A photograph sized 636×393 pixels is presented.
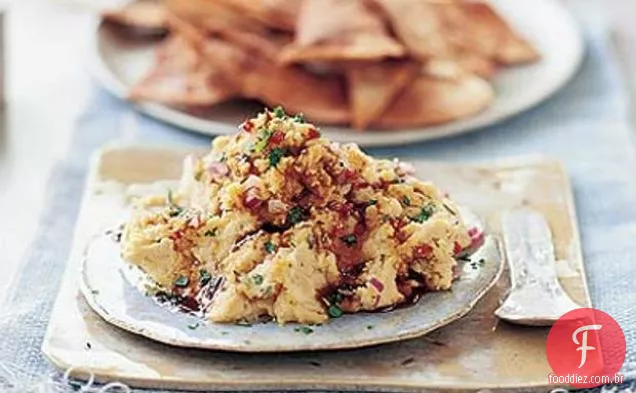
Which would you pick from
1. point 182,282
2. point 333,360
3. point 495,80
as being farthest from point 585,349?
point 495,80

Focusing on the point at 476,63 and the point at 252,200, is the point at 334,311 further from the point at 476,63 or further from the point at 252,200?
the point at 476,63

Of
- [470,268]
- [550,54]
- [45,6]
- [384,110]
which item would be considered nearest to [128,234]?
[470,268]

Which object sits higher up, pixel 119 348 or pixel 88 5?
pixel 119 348

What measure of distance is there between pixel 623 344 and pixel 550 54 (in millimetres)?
1238

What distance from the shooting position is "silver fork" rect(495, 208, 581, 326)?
177cm

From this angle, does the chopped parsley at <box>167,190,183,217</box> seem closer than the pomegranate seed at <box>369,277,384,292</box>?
No

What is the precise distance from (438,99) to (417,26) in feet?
0.49

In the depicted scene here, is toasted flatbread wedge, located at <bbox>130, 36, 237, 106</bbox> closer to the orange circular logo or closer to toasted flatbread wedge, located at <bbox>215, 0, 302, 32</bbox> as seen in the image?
toasted flatbread wedge, located at <bbox>215, 0, 302, 32</bbox>

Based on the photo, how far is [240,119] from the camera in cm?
262

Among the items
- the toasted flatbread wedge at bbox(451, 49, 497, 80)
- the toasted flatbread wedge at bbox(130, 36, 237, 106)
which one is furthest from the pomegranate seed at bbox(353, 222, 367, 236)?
the toasted flatbread wedge at bbox(451, 49, 497, 80)

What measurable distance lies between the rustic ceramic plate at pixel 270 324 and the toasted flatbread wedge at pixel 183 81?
815 mm

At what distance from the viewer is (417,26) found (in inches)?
103

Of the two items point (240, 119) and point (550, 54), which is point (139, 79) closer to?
point (240, 119)

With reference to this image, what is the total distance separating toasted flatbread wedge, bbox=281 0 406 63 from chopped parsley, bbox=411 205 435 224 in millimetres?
746
